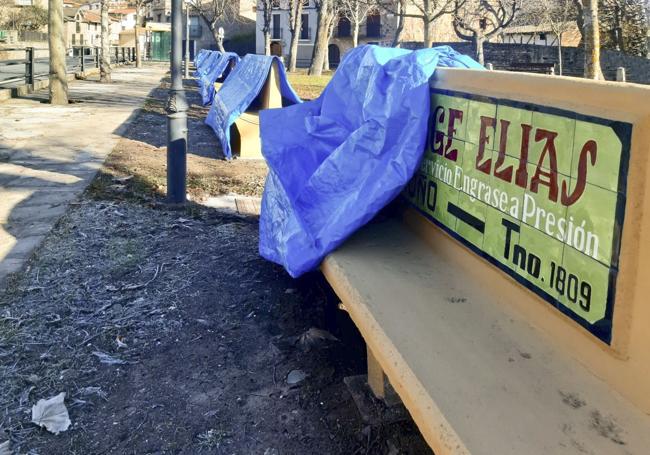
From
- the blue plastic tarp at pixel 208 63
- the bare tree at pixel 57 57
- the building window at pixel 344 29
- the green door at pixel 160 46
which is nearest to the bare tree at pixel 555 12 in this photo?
the blue plastic tarp at pixel 208 63

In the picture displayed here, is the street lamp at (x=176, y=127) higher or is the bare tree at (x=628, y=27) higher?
the bare tree at (x=628, y=27)

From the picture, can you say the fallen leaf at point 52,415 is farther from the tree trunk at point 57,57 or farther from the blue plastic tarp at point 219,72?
the tree trunk at point 57,57

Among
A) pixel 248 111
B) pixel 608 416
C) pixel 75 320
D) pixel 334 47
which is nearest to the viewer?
pixel 608 416

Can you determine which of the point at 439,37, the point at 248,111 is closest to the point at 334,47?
the point at 439,37

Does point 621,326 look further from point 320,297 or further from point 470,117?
point 320,297

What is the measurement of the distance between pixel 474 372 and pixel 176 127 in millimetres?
5167

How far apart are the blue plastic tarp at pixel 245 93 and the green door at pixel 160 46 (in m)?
59.5

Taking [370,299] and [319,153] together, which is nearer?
[370,299]

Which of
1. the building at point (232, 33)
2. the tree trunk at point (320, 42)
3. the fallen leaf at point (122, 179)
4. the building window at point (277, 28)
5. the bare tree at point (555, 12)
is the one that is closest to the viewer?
the fallen leaf at point (122, 179)

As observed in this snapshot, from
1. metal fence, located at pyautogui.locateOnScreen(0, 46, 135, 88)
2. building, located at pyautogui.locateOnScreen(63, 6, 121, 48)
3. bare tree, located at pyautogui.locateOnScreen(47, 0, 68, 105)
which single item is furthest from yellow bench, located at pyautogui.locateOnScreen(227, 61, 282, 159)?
building, located at pyautogui.locateOnScreen(63, 6, 121, 48)

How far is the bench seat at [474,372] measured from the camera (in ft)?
5.98

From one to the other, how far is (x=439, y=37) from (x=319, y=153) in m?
59.1

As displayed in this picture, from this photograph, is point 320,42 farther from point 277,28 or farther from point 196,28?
point 196,28

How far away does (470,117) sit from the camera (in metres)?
2.96
